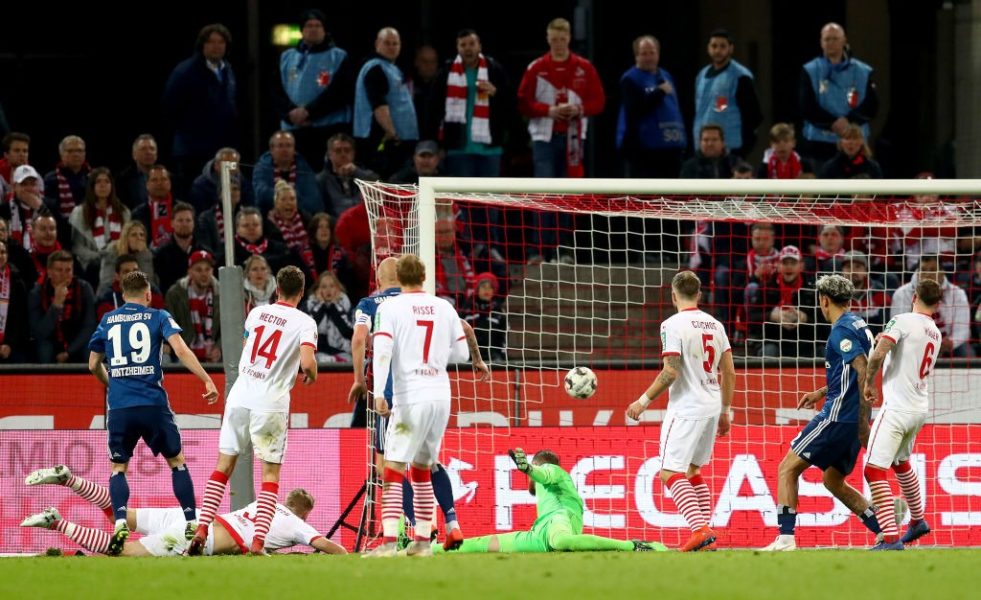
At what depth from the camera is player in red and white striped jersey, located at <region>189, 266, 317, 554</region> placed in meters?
11.5

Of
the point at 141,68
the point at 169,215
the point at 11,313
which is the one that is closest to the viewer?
the point at 11,313

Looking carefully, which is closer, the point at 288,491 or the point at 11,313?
the point at 288,491

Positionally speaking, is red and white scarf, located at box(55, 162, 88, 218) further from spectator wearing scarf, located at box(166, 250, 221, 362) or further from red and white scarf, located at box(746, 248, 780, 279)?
red and white scarf, located at box(746, 248, 780, 279)

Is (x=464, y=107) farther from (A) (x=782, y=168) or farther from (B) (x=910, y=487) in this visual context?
(B) (x=910, y=487)

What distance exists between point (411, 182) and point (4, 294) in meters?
4.32

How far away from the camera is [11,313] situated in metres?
15.1

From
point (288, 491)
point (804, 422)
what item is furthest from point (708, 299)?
point (288, 491)

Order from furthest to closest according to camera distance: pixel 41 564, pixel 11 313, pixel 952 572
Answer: pixel 11 313 < pixel 41 564 < pixel 952 572

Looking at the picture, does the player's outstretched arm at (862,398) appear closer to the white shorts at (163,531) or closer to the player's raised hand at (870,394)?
the player's raised hand at (870,394)

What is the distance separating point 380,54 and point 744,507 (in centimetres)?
655

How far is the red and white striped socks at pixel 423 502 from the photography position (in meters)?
10.6

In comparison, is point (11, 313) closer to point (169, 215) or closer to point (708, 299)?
point (169, 215)

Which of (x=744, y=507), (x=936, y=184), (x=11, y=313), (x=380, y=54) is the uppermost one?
(x=380, y=54)

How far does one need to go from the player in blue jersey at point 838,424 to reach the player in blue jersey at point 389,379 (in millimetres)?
2317
